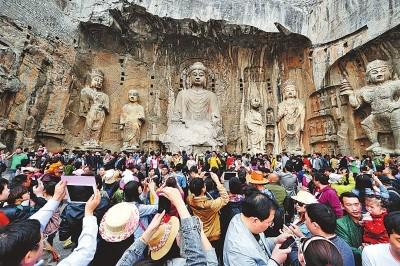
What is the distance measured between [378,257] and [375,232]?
657 mm

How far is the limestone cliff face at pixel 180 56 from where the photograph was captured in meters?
11.9

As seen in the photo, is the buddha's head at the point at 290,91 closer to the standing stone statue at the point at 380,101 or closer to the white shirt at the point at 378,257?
the standing stone statue at the point at 380,101

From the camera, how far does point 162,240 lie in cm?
175

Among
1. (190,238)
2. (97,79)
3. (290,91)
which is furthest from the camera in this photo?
(97,79)

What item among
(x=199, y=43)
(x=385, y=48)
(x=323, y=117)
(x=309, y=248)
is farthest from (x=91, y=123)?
(x=309, y=248)

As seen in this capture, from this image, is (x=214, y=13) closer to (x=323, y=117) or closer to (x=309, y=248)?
(x=323, y=117)

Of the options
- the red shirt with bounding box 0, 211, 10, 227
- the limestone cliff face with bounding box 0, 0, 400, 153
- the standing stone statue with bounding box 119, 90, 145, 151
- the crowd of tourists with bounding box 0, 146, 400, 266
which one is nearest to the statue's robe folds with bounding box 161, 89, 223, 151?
the limestone cliff face with bounding box 0, 0, 400, 153

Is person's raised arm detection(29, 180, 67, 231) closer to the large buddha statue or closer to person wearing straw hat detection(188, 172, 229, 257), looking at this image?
person wearing straw hat detection(188, 172, 229, 257)

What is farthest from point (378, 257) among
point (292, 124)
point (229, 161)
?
point (292, 124)

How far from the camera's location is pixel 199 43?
53.5 ft

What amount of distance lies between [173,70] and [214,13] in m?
4.16

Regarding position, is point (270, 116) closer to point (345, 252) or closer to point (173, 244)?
point (345, 252)

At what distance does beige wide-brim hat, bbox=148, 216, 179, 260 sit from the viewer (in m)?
1.73

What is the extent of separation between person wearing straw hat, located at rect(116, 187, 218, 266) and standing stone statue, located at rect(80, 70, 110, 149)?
13748mm
